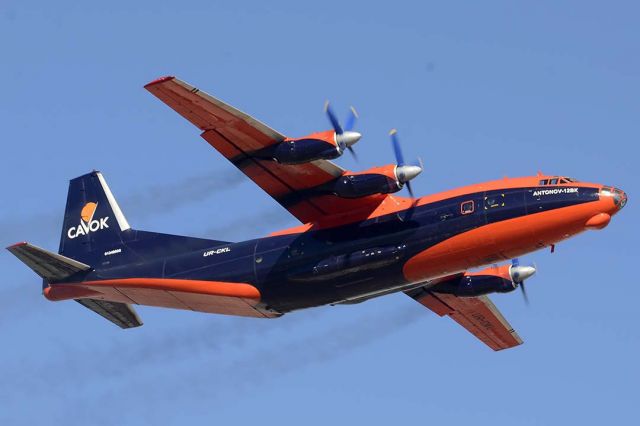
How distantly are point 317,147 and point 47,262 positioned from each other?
10.5 meters

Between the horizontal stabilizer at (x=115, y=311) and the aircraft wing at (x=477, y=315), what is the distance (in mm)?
9659

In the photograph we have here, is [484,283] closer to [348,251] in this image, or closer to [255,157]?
[348,251]

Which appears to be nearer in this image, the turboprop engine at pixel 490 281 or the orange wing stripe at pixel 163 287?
the orange wing stripe at pixel 163 287

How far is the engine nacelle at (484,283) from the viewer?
4341 centimetres

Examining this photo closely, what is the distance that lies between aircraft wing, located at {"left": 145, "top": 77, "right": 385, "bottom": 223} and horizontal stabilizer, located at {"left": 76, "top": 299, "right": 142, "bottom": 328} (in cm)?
684

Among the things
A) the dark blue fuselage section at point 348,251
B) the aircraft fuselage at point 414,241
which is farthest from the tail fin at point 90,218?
the aircraft fuselage at point 414,241

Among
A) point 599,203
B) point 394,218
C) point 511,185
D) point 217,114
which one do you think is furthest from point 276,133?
point 599,203

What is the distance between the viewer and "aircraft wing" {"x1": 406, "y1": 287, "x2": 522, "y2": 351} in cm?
4503

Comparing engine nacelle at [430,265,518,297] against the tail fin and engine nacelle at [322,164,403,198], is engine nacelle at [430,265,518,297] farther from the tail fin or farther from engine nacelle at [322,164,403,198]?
the tail fin

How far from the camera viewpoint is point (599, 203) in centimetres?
3769

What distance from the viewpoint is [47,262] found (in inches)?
1655

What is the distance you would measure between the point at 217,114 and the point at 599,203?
11.9 metres

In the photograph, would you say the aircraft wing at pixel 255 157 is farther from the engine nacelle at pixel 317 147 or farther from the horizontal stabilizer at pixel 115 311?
the horizontal stabilizer at pixel 115 311

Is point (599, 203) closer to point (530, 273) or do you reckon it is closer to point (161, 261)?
point (530, 273)
